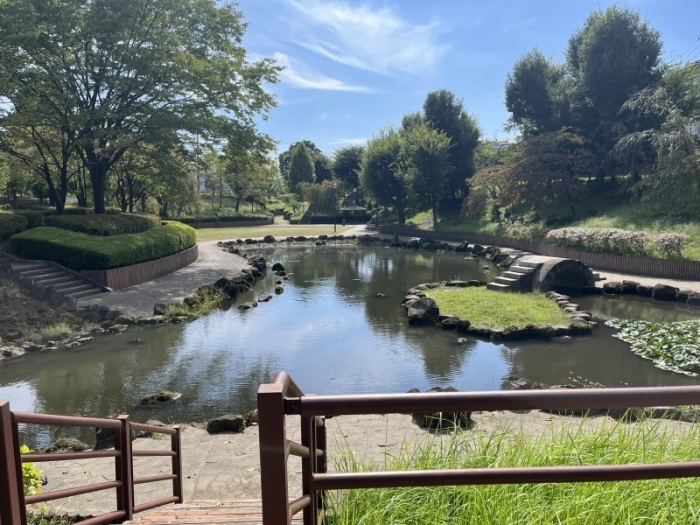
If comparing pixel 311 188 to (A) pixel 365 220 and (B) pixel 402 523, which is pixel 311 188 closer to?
(A) pixel 365 220

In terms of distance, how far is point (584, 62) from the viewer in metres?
33.9

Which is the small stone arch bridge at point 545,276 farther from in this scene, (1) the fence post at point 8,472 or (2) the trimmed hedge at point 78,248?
(1) the fence post at point 8,472

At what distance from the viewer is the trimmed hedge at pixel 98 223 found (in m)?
19.0

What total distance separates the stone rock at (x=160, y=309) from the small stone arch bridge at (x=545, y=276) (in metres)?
10.9

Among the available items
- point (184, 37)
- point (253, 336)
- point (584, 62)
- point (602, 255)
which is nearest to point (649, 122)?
point (584, 62)

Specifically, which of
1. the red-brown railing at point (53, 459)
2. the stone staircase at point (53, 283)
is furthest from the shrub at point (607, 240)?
the red-brown railing at point (53, 459)

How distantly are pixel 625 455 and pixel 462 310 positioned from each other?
11.0 metres

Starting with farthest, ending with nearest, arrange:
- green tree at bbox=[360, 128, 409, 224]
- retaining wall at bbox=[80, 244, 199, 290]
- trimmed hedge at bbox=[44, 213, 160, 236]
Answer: green tree at bbox=[360, 128, 409, 224] → trimmed hedge at bbox=[44, 213, 160, 236] → retaining wall at bbox=[80, 244, 199, 290]

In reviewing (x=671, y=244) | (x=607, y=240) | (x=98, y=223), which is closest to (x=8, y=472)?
(x=98, y=223)

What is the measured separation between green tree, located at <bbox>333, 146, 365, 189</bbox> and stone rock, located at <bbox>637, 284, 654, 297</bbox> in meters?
52.3

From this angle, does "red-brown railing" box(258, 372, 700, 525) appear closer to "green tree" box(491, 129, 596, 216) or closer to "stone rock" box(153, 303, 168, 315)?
"stone rock" box(153, 303, 168, 315)

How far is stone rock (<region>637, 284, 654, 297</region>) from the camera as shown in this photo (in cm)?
1644

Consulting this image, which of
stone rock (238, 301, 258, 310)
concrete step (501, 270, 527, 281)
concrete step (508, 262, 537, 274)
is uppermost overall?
concrete step (508, 262, 537, 274)

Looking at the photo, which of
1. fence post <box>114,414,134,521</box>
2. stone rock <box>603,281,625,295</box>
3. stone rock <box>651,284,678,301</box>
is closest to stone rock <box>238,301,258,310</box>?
stone rock <box>603,281,625,295</box>
